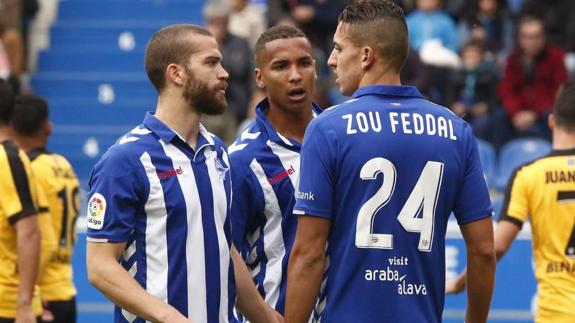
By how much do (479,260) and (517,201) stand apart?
2.12 meters

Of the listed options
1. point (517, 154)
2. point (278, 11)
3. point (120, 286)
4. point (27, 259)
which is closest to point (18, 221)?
point (27, 259)

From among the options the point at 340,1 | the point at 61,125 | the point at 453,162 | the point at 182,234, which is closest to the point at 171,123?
the point at 182,234

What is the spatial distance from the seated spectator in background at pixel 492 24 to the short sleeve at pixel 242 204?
9901 mm

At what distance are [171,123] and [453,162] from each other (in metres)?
1.18

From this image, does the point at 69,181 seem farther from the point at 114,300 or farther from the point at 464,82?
the point at 464,82

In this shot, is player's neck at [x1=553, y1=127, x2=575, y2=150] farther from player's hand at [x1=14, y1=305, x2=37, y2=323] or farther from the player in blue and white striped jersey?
player's hand at [x1=14, y1=305, x2=37, y2=323]

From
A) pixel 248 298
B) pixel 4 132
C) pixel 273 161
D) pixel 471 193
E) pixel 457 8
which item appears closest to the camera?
pixel 471 193

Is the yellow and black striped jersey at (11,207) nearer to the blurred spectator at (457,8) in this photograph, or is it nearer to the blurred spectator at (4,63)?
the blurred spectator at (4,63)

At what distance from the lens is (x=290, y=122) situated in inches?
242

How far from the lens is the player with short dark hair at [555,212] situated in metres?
7.11

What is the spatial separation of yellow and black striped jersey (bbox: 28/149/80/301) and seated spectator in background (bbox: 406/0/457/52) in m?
7.30

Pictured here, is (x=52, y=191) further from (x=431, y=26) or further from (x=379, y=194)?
(x=431, y=26)

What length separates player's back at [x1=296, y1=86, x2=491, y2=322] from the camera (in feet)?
16.6

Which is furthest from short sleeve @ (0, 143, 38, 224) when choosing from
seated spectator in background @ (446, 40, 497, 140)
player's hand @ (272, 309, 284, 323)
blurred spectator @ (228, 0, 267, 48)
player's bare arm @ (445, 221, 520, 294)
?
blurred spectator @ (228, 0, 267, 48)
